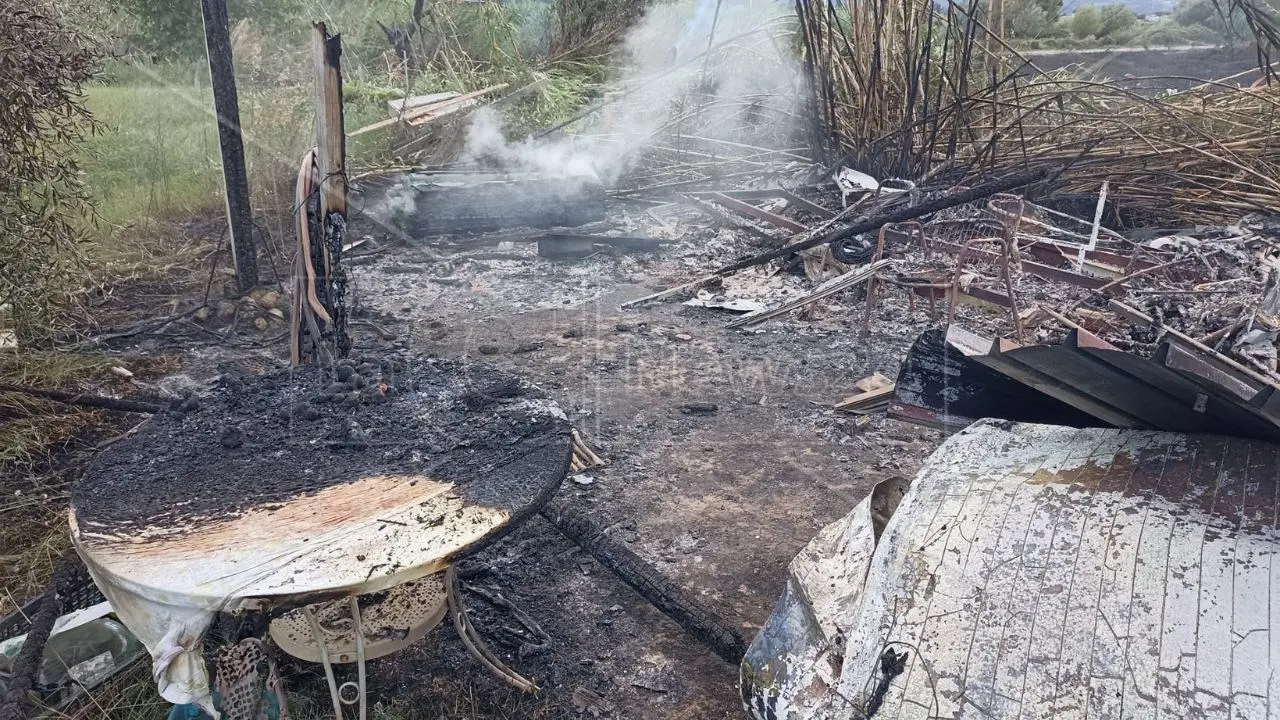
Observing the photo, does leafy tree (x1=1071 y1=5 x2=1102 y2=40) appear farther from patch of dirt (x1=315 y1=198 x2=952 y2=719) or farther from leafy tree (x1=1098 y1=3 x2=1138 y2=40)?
patch of dirt (x1=315 y1=198 x2=952 y2=719)

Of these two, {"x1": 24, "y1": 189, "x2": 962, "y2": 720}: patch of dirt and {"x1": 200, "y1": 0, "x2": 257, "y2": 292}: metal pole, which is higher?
{"x1": 200, "y1": 0, "x2": 257, "y2": 292}: metal pole

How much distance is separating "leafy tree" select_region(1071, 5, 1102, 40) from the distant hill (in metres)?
1.11

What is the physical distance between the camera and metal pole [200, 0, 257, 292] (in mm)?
5930

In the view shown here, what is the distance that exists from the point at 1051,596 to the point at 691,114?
10.5 metres

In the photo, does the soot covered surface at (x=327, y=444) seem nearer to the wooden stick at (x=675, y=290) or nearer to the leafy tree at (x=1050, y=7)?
the wooden stick at (x=675, y=290)

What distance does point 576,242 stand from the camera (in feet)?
28.3

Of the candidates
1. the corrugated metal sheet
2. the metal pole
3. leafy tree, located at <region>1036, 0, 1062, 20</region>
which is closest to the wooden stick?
the metal pole

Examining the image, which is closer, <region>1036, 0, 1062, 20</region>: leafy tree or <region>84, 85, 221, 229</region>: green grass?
<region>84, 85, 221, 229</region>: green grass

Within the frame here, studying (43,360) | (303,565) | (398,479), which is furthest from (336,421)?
(43,360)

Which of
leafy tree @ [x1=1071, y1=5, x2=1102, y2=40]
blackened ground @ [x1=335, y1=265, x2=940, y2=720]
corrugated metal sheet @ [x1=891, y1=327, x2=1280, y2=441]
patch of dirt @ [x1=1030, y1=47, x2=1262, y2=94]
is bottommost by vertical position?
blackened ground @ [x1=335, y1=265, x2=940, y2=720]

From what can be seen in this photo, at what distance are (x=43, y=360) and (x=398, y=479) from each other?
4.34 m


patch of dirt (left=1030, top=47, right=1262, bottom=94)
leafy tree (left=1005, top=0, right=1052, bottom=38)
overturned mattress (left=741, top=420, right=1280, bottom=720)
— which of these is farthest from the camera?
leafy tree (left=1005, top=0, right=1052, bottom=38)

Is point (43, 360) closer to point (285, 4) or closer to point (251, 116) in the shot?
→ point (251, 116)

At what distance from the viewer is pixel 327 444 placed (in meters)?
2.69
